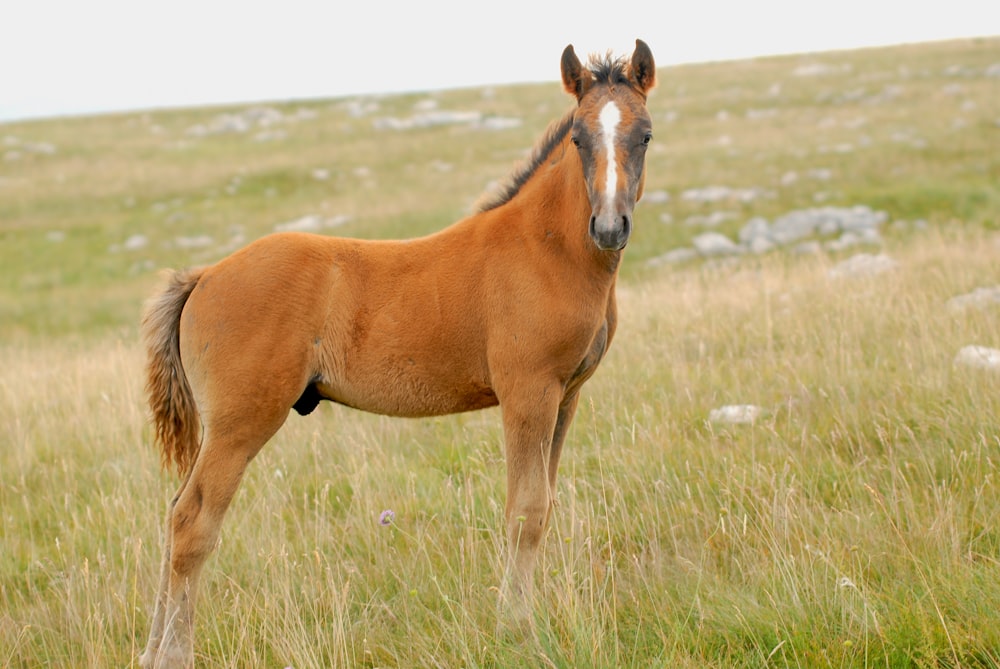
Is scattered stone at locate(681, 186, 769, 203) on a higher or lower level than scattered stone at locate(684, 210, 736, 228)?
higher

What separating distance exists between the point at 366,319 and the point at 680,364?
3.85 meters

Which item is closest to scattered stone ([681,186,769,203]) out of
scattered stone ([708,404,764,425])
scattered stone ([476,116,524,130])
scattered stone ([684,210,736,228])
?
scattered stone ([684,210,736,228])

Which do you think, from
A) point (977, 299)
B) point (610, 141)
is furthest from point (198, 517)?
point (977, 299)

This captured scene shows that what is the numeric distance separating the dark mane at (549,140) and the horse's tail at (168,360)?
5.12 feet

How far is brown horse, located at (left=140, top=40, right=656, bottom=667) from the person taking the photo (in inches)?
145

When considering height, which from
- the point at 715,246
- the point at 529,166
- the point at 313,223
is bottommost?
the point at 715,246

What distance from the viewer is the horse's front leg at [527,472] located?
3754 mm

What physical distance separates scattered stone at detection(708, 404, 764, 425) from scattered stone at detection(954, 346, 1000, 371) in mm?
1601

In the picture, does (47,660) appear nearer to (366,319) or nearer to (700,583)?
(366,319)

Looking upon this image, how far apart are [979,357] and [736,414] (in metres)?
1.91

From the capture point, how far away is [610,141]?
141 inches

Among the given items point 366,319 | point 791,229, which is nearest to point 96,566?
point 366,319

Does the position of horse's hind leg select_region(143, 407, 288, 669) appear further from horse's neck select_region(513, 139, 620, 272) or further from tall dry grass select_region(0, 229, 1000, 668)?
horse's neck select_region(513, 139, 620, 272)

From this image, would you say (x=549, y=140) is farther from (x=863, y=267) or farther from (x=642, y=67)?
(x=863, y=267)
